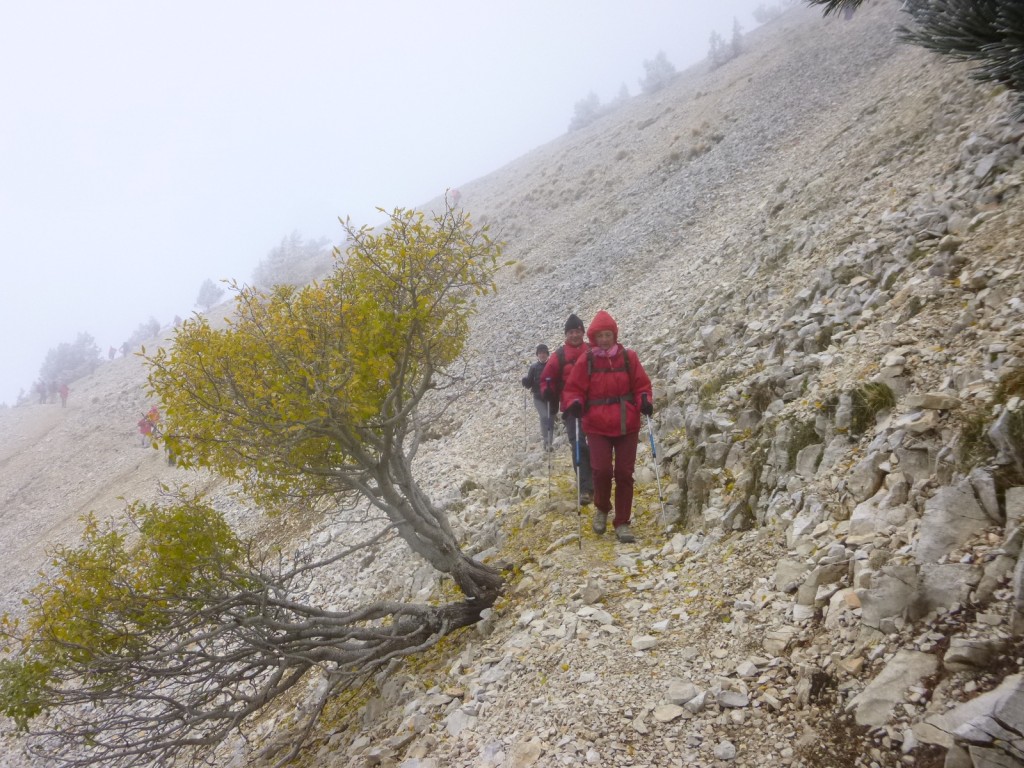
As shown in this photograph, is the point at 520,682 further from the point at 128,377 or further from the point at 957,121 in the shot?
the point at 128,377

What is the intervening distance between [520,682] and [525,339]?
14387mm

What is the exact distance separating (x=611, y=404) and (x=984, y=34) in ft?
22.0

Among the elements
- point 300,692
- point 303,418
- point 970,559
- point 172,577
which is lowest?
point 300,692

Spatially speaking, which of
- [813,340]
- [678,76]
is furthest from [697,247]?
[678,76]

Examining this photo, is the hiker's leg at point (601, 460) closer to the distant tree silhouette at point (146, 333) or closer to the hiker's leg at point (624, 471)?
the hiker's leg at point (624, 471)

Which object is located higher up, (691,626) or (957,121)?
(957,121)

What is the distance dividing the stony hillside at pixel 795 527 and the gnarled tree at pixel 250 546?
1.10 m

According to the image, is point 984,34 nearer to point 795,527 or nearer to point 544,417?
point 795,527

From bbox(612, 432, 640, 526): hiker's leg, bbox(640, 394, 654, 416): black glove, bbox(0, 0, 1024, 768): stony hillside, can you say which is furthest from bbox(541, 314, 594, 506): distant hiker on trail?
bbox(640, 394, 654, 416): black glove

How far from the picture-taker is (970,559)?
10.6 ft

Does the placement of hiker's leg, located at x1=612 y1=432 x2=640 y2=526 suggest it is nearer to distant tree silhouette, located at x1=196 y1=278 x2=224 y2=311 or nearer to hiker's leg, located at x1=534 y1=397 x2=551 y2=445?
hiker's leg, located at x1=534 y1=397 x2=551 y2=445

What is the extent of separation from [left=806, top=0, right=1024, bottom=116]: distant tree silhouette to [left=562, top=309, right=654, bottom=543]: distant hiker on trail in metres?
5.72

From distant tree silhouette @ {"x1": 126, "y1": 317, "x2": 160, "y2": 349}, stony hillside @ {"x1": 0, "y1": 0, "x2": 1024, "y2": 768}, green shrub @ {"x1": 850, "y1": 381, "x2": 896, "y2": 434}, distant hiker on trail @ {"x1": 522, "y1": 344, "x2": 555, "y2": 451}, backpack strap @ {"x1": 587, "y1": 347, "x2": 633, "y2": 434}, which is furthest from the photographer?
distant tree silhouette @ {"x1": 126, "y1": 317, "x2": 160, "y2": 349}

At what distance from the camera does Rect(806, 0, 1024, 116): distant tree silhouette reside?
21.1 ft
